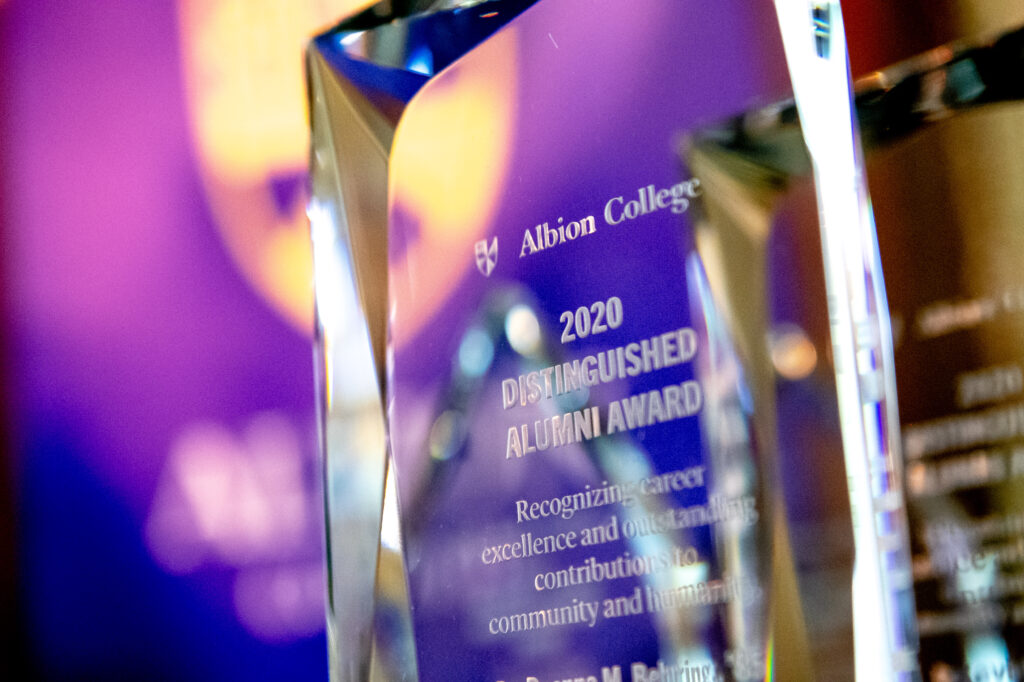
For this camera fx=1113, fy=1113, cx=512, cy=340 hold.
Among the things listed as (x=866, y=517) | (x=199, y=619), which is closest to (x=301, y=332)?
(x=199, y=619)

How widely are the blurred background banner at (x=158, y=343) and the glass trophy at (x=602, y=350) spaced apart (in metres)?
0.23

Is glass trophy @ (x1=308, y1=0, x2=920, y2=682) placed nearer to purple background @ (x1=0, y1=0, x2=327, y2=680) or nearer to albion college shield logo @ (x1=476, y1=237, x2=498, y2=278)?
albion college shield logo @ (x1=476, y1=237, x2=498, y2=278)

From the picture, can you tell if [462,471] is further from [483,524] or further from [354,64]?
[354,64]

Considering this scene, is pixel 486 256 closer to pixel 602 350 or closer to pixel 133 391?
pixel 602 350

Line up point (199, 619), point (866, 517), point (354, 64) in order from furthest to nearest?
point (199, 619) → point (354, 64) → point (866, 517)

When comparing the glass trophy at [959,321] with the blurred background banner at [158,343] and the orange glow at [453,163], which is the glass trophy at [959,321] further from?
the blurred background banner at [158,343]

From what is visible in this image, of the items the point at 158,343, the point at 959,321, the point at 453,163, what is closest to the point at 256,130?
the point at 158,343

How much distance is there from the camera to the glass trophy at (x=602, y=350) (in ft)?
0.99

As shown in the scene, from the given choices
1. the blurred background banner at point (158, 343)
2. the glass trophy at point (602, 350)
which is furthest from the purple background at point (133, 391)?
the glass trophy at point (602, 350)

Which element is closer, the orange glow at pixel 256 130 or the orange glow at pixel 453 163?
the orange glow at pixel 453 163

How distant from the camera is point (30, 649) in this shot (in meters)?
0.66

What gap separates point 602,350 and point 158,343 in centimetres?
40

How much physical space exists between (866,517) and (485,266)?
151 mm

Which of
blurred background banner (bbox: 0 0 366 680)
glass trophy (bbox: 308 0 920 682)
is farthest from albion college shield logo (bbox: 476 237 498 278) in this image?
blurred background banner (bbox: 0 0 366 680)
